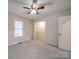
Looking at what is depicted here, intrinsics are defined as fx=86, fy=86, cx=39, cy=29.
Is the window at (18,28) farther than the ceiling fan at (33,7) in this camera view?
Yes

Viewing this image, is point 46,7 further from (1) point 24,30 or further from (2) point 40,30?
(1) point 24,30

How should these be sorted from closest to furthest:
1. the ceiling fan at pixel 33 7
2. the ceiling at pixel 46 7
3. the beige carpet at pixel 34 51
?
the beige carpet at pixel 34 51
the ceiling at pixel 46 7
the ceiling fan at pixel 33 7

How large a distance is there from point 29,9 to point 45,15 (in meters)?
0.85

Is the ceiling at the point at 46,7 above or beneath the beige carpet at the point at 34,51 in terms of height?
above

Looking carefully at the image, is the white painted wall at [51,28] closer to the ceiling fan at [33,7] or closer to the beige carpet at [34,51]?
the beige carpet at [34,51]

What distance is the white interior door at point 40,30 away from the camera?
395cm

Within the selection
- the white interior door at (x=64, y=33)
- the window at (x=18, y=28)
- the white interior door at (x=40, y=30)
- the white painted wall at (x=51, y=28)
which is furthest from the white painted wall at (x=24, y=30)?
the white interior door at (x=64, y=33)

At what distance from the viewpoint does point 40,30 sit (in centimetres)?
402


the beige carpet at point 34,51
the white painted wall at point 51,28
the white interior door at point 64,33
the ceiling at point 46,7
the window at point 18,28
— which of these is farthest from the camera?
the white painted wall at point 51,28

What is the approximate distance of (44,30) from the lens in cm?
400

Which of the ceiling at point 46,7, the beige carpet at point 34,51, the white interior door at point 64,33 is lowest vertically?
the beige carpet at point 34,51
